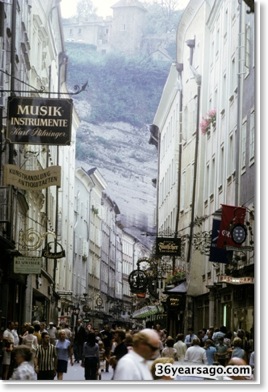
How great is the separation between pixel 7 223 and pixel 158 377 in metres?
11.6

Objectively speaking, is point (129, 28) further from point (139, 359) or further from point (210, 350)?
point (139, 359)

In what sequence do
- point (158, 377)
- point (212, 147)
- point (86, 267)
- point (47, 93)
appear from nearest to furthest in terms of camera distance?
point (158, 377) < point (47, 93) < point (212, 147) < point (86, 267)

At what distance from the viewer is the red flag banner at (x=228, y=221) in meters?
18.2

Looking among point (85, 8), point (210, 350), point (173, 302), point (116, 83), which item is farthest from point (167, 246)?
point (85, 8)

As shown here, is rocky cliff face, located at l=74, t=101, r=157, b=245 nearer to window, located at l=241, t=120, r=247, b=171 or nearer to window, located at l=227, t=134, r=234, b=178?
window, located at l=241, t=120, r=247, b=171

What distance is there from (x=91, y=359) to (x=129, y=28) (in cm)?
518

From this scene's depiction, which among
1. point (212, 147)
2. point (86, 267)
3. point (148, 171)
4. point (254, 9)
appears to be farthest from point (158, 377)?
point (86, 267)

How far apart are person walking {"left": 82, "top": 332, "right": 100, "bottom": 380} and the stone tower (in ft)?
16.1

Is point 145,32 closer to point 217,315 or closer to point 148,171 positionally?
point 148,171

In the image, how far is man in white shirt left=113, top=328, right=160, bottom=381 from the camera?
10078mm

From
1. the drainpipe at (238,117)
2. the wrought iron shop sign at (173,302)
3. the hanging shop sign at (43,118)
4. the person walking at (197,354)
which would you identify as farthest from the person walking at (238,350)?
the wrought iron shop sign at (173,302)

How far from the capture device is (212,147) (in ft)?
64.7

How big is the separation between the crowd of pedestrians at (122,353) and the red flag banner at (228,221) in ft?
4.44

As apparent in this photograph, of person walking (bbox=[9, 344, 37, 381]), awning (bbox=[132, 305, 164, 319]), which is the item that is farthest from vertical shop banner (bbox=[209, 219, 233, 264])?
awning (bbox=[132, 305, 164, 319])
